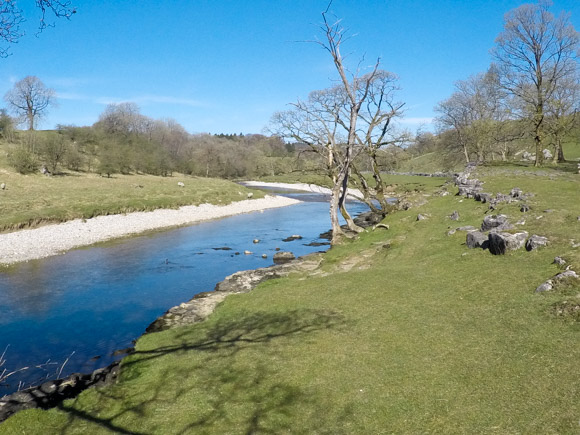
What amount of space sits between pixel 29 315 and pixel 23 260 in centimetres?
1092

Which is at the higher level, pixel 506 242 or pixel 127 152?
pixel 127 152

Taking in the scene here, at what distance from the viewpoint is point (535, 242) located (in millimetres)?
12383

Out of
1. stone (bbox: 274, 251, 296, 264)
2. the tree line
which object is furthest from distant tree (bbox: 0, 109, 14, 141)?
stone (bbox: 274, 251, 296, 264)

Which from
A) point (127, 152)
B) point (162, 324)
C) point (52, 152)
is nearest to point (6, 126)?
point (127, 152)

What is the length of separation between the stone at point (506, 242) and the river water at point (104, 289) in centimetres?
1302

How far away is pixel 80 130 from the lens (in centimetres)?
8662

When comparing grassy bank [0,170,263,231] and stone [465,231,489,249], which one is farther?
grassy bank [0,170,263,231]

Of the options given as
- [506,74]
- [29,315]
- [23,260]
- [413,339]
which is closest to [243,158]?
[506,74]

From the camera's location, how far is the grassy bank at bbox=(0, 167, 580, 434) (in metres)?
6.52

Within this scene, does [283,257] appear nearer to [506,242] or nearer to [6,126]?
[506,242]

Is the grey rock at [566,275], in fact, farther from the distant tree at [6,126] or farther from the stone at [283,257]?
the distant tree at [6,126]

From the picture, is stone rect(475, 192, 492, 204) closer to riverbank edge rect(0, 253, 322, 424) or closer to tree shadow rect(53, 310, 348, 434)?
riverbank edge rect(0, 253, 322, 424)

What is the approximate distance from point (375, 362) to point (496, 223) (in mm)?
9930

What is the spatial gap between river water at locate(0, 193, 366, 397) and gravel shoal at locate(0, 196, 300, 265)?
6.12 ft
